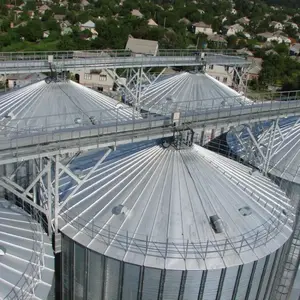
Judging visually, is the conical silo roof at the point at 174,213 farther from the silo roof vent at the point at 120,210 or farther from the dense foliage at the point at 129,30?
the dense foliage at the point at 129,30

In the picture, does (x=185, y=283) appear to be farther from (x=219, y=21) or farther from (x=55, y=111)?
(x=219, y=21)

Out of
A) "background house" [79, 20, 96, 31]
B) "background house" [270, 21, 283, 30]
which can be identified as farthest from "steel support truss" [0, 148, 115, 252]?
"background house" [270, 21, 283, 30]

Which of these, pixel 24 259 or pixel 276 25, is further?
pixel 276 25

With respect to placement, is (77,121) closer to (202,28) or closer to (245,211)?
(245,211)

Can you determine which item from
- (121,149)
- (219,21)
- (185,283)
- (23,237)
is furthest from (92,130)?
(219,21)

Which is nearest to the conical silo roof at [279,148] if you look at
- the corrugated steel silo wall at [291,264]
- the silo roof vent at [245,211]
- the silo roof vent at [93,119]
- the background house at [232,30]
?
the corrugated steel silo wall at [291,264]

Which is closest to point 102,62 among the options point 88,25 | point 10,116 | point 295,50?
point 10,116
